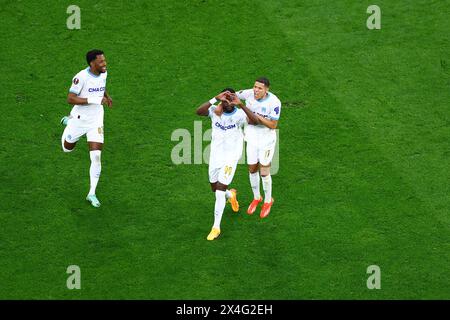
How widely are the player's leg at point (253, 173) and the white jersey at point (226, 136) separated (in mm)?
455

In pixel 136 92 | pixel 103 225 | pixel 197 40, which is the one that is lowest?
pixel 103 225

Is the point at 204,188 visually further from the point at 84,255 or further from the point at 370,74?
the point at 370,74

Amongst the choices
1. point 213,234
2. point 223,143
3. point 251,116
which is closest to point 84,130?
point 223,143

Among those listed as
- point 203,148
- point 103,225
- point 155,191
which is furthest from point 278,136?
point 103,225

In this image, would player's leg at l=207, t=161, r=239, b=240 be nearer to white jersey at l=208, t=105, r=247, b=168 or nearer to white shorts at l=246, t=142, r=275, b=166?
white jersey at l=208, t=105, r=247, b=168

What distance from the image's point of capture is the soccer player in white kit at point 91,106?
16344 millimetres

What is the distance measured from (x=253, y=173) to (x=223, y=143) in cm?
96

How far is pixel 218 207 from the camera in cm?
1585

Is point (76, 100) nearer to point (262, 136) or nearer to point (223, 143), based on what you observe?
point (223, 143)

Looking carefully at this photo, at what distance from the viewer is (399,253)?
51.3 ft

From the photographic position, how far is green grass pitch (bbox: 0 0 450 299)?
599 inches

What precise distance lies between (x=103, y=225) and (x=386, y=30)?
791 cm

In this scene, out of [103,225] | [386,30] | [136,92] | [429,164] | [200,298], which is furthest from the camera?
[386,30]

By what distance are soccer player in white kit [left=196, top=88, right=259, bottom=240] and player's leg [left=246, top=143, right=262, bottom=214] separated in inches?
18.0
